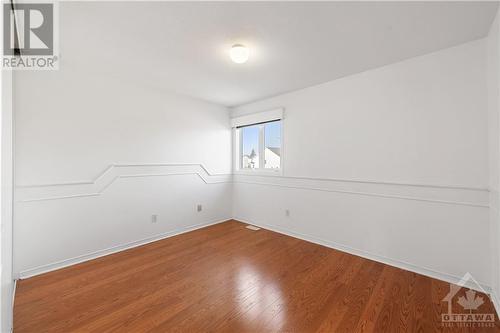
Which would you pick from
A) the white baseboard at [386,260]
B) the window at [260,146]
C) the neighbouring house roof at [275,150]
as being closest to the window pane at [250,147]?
the window at [260,146]

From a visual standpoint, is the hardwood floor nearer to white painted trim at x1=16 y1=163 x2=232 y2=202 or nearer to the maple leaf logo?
the maple leaf logo

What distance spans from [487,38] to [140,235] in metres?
4.62

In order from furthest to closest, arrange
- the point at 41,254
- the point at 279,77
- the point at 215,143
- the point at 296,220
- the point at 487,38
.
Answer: the point at 215,143, the point at 296,220, the point at 279,77, the point at 41,254, the point at 487,38

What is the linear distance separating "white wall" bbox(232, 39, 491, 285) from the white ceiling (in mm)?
319

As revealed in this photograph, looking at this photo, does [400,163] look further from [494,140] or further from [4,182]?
[4,182]

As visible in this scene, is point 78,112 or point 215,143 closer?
point 78,112

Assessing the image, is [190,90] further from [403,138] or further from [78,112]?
[403,138]

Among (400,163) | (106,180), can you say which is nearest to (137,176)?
(106,180)

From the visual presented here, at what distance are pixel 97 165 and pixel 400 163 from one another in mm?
3777

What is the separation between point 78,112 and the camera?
2693 mm

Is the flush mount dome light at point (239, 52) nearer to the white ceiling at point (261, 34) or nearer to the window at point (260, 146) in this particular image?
the white ceiling at point (261, 34)

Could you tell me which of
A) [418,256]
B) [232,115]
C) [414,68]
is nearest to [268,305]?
[418,256]

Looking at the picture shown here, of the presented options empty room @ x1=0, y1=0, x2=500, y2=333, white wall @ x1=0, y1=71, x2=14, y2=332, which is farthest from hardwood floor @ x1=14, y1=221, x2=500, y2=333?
white wall @ x1=0, y1=71, x2=14, y2=332

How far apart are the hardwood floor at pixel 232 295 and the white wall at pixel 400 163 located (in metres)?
0.39
